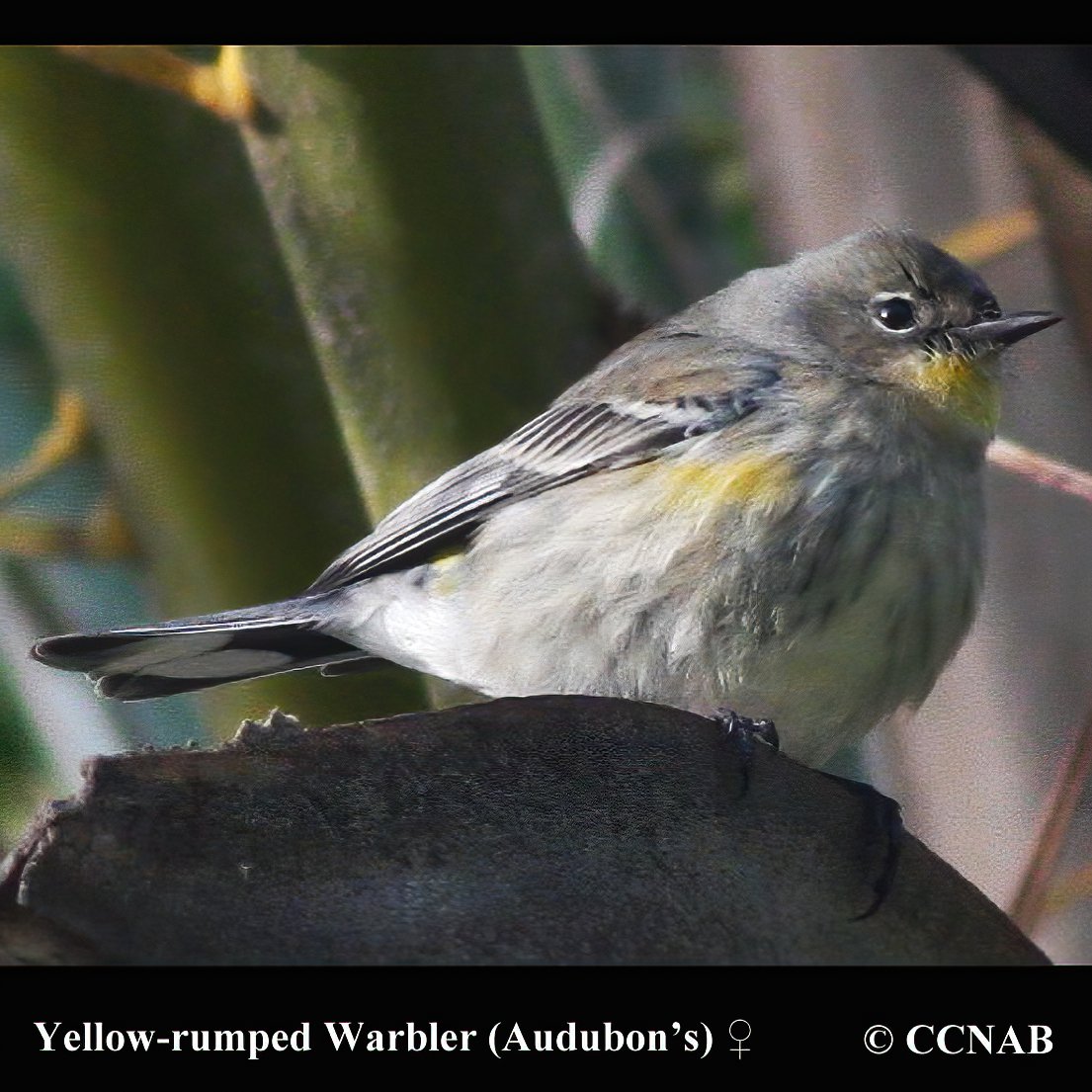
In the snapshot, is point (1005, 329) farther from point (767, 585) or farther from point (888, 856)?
point (888, 856)

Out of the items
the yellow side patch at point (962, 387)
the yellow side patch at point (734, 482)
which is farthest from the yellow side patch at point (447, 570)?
the yellow side patch at point (962, 387)

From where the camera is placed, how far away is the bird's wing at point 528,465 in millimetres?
2855

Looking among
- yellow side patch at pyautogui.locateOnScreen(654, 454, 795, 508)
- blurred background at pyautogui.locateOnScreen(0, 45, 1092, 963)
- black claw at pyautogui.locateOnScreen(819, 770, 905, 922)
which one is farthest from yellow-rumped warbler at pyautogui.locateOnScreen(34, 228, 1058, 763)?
black claw at pyautogui.locateOnScreen(819, 770, 905, 922)

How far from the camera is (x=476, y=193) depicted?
299 cm

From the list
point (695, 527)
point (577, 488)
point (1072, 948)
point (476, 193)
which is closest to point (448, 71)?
point (476, 193)

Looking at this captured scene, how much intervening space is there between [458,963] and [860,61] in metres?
2.35

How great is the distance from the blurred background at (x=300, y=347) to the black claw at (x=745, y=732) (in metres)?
0.59

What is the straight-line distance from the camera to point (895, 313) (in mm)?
2984

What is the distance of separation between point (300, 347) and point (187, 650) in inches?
22.5

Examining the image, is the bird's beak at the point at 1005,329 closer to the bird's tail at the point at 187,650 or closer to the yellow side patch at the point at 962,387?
the yellow side patch at the point at 962,387

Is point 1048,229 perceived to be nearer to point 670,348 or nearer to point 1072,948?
point 670,348

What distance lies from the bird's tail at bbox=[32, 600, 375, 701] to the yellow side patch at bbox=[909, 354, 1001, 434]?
108 cm

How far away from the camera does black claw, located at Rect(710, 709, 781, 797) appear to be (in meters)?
2.14

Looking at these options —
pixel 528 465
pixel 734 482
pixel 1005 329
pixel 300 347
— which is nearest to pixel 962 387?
pixel 1005 329
